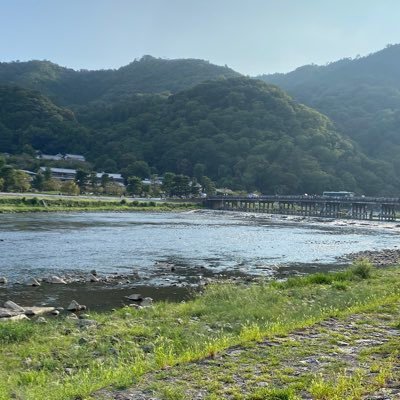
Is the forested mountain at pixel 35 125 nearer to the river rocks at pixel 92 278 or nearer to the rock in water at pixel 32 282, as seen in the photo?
the river rocks at pixel 92 278

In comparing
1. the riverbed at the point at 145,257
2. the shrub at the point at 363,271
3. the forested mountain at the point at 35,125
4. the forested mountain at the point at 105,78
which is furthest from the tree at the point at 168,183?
the forested mountain at the point at 105,78

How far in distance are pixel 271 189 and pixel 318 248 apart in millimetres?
73948

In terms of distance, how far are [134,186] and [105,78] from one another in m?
119

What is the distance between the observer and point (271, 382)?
15.5 feet

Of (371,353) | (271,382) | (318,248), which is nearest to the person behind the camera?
(271,382)

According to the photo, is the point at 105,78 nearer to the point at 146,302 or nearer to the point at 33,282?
the point at 33,282

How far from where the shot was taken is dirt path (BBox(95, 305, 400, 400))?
4.39 metres

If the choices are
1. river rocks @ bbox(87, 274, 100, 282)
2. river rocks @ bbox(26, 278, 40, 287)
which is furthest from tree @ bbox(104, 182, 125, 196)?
river rocks @ bbox(26, 278, 40, 287)

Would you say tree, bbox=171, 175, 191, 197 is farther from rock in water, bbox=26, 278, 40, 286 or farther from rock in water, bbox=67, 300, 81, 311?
rock in water, bbox=67, 300, 81, 311

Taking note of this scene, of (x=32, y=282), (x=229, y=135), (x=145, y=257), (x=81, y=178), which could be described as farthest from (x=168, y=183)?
(x=32, y=282)

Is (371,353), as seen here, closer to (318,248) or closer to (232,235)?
(318,248)

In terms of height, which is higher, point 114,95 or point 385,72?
point 385,72

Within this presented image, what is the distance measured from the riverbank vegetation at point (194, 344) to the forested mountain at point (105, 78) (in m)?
156

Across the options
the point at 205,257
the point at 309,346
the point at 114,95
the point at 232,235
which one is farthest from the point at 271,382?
the point at 114,95
